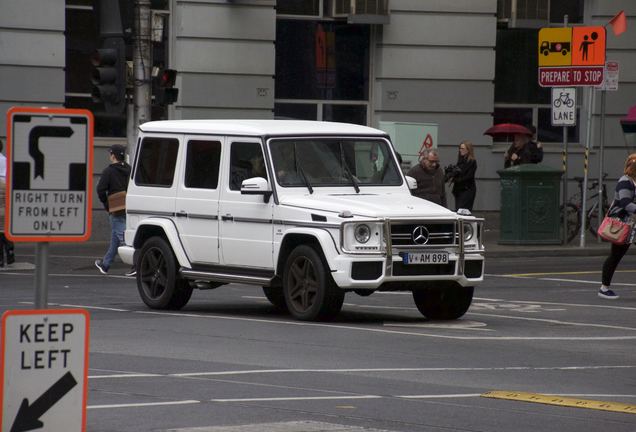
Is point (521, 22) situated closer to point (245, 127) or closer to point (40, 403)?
point (245, 127)

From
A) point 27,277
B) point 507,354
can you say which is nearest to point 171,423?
point 507,354

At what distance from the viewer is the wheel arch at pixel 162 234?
16.6m

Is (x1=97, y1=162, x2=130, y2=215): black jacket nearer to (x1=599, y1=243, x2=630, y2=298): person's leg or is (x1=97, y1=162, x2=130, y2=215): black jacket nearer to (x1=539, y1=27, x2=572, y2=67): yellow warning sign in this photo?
(x1=599, y1=243, x2=630, y2=298): person's leg

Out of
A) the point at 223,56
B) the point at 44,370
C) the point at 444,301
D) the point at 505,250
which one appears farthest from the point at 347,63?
the point at 44,370

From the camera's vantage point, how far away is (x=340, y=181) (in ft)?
53.3

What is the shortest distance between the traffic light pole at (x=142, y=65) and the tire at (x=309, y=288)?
9164 millimetres

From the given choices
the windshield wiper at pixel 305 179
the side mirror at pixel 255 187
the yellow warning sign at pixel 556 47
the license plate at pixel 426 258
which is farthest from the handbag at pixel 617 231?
the yellow warning sign at pixel 556 47

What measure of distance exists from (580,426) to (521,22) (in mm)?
21302

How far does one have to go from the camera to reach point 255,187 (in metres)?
15.7

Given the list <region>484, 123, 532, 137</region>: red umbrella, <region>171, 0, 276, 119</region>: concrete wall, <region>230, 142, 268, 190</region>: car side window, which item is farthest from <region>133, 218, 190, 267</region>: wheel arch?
<region>484, 123, 532, 137</region>: red umbrella

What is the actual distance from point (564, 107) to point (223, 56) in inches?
226

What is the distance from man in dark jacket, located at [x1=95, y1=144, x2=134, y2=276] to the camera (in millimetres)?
21781

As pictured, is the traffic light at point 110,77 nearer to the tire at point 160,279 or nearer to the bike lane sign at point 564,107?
the tire at point 160,279

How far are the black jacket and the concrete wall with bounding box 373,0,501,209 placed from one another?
312 inches
